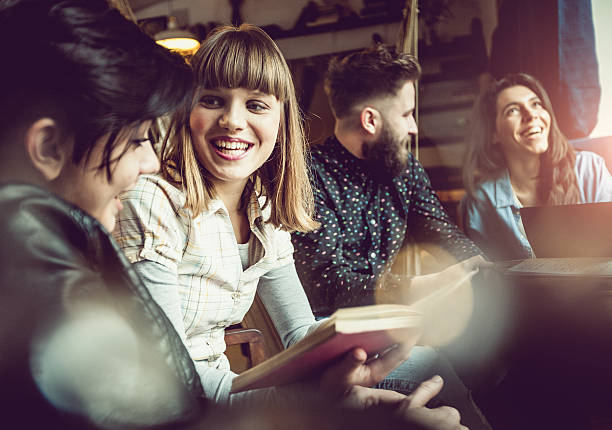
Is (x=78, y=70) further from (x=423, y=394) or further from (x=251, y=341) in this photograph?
(x=251, y=341)

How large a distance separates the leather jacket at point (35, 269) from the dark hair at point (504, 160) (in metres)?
1.81

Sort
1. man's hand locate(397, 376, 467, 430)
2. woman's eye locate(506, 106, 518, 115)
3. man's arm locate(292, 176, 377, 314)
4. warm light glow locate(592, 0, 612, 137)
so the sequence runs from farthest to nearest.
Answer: woman's eye locate(506, 106, 518, 115), warm light glow locate(592, 0, 612, 137), man's arm locate(292, 176, 377, 314), man's hand locate(397, 376, 467, 430)

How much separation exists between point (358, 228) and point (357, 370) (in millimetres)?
1155

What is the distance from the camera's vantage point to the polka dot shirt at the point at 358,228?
62.3 inches

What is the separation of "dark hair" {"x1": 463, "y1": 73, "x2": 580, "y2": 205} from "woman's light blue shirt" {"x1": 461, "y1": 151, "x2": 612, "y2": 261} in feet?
0.11

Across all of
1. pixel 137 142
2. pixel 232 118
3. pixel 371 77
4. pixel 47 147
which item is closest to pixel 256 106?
pixel 232 118

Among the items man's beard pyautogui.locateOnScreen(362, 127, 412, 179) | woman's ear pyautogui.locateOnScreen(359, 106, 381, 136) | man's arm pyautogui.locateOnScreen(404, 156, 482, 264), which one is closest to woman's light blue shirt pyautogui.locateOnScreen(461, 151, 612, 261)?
man's arm pyautogui.locateOnScreen(404, 156, 482, 264)

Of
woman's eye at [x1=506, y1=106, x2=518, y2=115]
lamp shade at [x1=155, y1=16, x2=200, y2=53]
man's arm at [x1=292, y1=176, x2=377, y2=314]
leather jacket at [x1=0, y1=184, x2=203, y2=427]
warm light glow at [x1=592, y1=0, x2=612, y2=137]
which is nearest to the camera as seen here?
leather jacket at [x1=0, y1=184, x2=203, y2=427]

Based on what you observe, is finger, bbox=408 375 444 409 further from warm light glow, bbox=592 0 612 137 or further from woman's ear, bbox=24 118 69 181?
warm light glow, bbox=592 0 612 137

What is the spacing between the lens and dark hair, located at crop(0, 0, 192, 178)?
17.2 inches

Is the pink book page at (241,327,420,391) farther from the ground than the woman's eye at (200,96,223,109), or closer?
closer

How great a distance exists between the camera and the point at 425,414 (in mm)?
607

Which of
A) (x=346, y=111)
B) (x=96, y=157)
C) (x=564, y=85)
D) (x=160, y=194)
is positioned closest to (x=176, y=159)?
(x=160, y=194)

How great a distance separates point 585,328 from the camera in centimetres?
96
